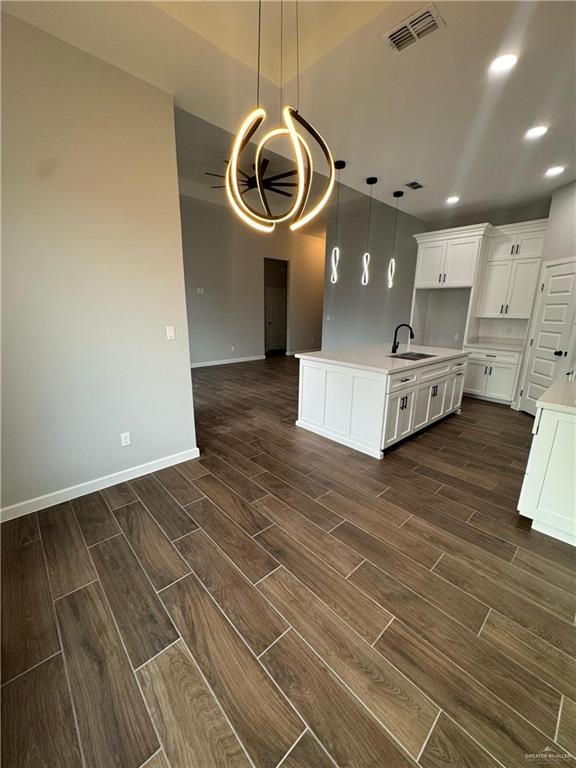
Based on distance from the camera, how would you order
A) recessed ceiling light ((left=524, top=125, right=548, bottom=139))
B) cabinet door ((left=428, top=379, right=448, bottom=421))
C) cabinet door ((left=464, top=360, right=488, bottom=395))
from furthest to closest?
cabinet door ((left=464, top=360, right=488, bottom=395))
cabinet door ((left=428, top=379, right=448, bottom=421))
recessed ceiling light ((left=524, top=125, right=548, bottom=139))

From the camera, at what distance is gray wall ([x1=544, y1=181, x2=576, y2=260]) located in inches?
143

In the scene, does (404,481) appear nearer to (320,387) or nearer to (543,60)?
(320,387)

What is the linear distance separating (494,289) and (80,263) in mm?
5443

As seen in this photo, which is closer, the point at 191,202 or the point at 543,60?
the point at 543,60

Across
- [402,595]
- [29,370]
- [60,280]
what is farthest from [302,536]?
[60,280]

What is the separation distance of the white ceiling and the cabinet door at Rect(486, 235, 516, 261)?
142cm

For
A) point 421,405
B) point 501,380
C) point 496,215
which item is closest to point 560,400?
point 421,405

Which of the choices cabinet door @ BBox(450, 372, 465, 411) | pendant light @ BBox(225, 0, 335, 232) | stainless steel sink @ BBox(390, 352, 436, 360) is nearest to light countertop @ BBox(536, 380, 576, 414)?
stainless steel sink @ BBox(390, 352, 436, 360)

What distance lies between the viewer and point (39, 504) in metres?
2.14

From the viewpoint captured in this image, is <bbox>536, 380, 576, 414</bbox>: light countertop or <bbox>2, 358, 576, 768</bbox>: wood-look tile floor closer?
<bbox>2, 358, 576, 768</bbox>: wood-look tile floor

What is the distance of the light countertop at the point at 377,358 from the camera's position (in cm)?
285

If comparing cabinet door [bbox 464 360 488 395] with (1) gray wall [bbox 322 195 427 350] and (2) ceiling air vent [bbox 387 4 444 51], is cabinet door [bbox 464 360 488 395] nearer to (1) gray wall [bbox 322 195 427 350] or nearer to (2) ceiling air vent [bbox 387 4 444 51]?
(1) gray wall [bbox 322 195 427 350]

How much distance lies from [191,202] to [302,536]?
21.9 ft

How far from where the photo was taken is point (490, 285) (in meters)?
4.82
